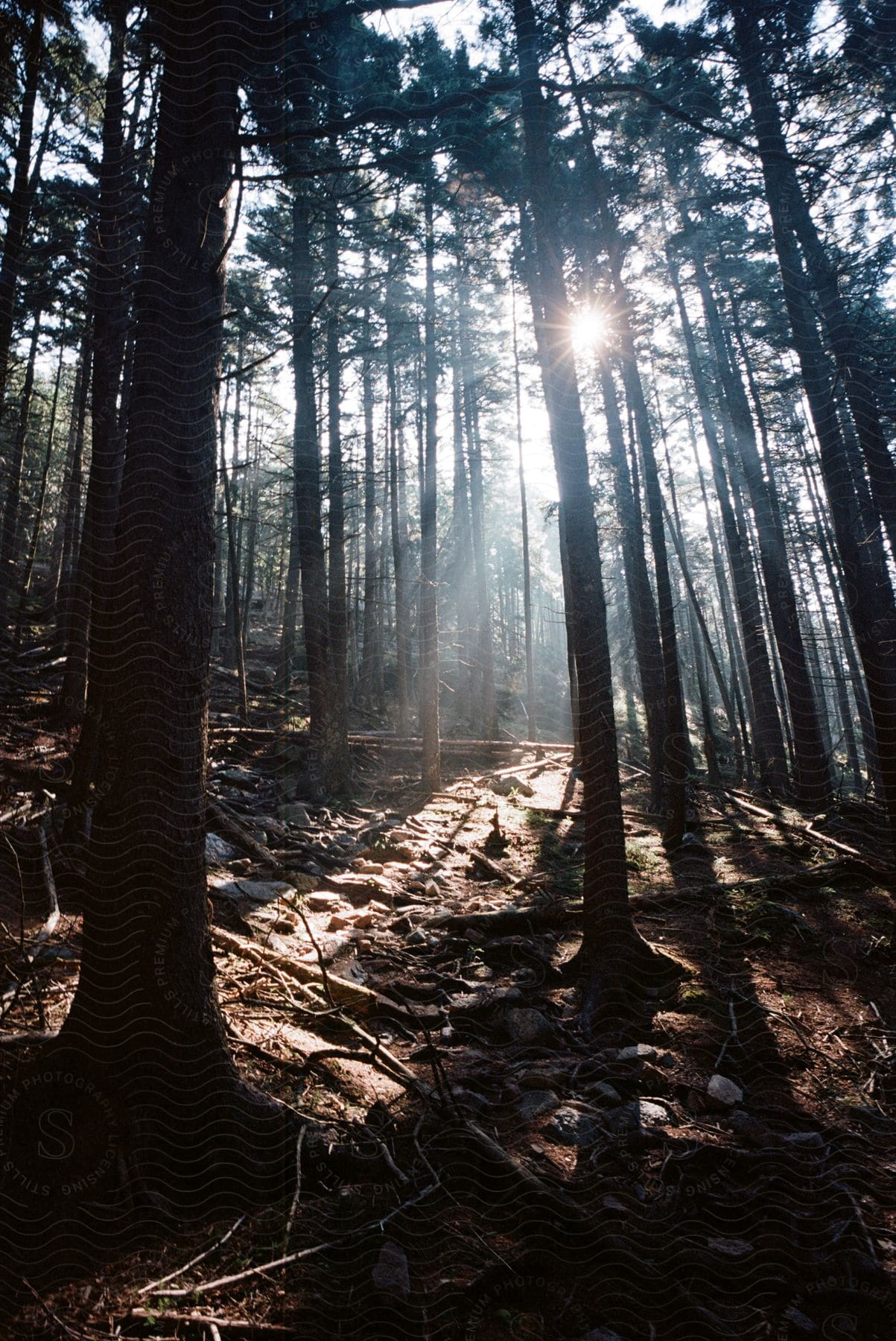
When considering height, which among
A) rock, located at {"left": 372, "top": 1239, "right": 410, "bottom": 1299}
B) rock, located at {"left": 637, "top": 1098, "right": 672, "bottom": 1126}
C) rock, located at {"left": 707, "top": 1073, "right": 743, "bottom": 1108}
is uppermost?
rock, located at {"left": 372, "top": 1239, "right": 410, "bottom": 1299}

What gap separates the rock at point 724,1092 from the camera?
325cm

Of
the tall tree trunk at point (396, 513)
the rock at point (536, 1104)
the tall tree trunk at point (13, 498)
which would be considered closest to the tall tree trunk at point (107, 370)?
the rock at point (536, 1104)

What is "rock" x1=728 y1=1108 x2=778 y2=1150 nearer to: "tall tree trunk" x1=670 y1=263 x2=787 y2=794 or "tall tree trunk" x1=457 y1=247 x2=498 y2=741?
"tall tree trunk" x1=670 y1=263 x2=787 y2=794

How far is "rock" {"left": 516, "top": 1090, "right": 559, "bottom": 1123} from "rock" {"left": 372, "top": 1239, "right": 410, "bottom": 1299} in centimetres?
113

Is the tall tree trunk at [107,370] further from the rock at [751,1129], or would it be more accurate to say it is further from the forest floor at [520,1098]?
the rock at [751,1129]

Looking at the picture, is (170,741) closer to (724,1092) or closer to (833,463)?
(724,1092)

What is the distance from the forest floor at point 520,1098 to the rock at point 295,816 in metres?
0.78

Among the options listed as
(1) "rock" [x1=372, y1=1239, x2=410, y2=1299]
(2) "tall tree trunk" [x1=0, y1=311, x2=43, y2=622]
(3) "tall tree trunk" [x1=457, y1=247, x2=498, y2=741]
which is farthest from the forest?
(3) "tall tree trunk" [x1=457, y1=247, x2=498, y2=741]

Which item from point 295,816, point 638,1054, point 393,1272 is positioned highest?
point 295,816

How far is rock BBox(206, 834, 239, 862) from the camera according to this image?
246 inches

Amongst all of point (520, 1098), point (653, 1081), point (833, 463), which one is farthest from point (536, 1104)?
point (833, 463)

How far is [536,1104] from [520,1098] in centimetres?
10

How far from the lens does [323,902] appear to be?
5848 mm

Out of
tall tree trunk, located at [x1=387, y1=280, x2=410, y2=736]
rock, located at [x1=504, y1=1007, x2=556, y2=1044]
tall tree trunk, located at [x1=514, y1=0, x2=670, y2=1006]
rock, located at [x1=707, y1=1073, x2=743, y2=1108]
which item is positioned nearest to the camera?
rock, located at [x1=707, y1=1073, x2=743, y2=1108]
